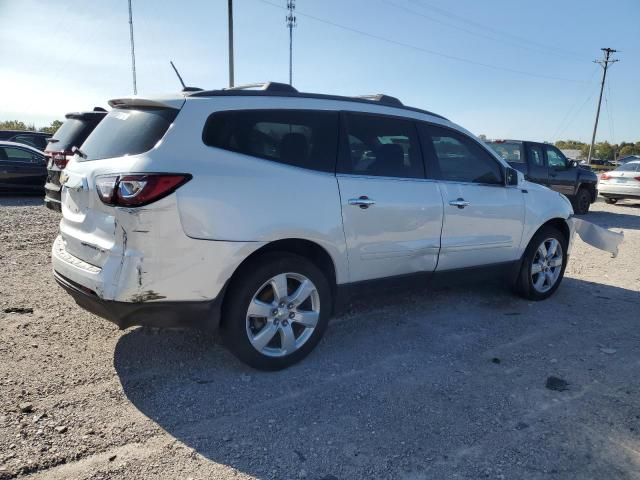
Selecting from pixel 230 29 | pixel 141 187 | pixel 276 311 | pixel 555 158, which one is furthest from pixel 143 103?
pixel 230 29

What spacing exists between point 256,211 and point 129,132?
39.0 inches

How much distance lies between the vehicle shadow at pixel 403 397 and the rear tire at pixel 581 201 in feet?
32.3

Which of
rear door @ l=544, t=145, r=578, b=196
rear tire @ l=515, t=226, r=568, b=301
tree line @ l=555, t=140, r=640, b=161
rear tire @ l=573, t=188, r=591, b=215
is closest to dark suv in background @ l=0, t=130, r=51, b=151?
rear door @ l=544, t=145, r=578, b=196

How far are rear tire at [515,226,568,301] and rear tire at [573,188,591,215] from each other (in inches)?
360

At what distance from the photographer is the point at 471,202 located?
4578 mm

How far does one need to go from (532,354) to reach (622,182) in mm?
14525

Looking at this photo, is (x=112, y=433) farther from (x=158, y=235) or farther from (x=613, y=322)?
(x=613, y=322)

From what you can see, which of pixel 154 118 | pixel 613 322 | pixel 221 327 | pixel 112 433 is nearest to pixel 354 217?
pixel 221 327

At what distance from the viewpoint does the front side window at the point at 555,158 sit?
1280 centimetres

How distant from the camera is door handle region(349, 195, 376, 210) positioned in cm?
373

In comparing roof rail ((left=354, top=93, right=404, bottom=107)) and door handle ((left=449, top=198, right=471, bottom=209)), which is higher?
roof rail ((left=354, top=93, right=404, bottom=107))

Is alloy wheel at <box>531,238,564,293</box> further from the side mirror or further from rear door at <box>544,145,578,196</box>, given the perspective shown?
rear door at <box>544,145,578,196</box>

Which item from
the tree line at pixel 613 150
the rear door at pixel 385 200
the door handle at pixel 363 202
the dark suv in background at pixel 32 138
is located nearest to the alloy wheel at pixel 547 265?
the rear door at pixel 385 200

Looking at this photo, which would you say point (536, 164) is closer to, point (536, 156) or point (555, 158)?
point (536, 156)
